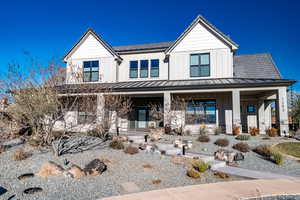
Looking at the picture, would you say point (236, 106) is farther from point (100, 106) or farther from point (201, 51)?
point (100, 106)

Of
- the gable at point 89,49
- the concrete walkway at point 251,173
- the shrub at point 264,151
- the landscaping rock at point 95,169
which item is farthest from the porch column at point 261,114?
the gable at point 89,49

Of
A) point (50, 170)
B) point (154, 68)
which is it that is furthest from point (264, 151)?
point (154, 68)

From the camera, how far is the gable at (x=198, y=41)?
50.3 feet

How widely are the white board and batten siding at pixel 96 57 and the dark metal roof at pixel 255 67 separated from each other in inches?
440

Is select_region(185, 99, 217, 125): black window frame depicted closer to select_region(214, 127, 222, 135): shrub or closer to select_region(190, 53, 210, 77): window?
select_region(214, 127, 222, 135): shrub

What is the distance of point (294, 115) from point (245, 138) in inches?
509

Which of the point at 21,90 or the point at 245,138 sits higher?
the point at 21,90

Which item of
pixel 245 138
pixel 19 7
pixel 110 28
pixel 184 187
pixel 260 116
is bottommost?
pixel 184 187

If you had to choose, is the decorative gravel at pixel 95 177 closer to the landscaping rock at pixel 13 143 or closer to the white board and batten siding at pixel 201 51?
the landscaping rock at pixel 13 143

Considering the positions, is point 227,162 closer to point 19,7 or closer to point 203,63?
point 203,63

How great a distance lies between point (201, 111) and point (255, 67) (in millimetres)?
6661

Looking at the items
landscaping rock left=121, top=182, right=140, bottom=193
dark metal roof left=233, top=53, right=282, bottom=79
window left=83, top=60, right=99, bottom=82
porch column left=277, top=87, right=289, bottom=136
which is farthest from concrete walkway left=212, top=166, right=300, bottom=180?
window left=83, top=60, right=99, bottom=82

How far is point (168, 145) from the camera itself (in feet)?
33.4

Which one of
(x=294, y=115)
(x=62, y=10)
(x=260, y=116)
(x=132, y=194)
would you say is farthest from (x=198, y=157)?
(x=294, y=115)
